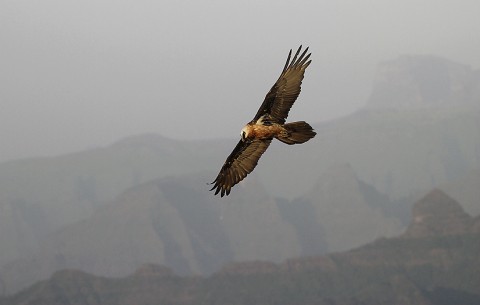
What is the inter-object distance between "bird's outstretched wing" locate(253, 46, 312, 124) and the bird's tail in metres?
1.09

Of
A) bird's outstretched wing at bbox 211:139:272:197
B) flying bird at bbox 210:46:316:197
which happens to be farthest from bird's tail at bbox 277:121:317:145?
bird's outstretched wing at bbox 211:139:272:197

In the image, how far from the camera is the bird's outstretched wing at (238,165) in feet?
73.6

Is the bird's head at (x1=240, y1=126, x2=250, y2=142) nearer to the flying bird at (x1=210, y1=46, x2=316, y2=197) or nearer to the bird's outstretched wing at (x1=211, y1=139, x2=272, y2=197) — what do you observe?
the flying bird at (x1=210, y1=46, x2=316, y2=197)

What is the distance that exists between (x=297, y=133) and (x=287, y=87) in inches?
83.1

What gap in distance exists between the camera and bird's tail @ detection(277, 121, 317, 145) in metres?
20.9

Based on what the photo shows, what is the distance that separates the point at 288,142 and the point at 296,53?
2942 mm

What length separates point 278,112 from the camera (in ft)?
72.3

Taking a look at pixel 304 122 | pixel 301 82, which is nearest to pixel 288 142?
pixel 304 122

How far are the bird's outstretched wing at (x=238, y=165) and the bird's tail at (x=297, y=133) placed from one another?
3.89 ft

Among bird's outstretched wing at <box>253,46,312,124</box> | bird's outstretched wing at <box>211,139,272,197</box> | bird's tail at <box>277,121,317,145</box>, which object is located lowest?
bird's outstretched wing at <box>211,139,272,197</box>

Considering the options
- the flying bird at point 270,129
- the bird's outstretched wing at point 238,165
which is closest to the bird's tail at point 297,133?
the flying bird at point 270,129

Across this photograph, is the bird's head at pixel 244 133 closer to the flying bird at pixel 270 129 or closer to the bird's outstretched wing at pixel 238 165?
the flying bird at pixel 270 129

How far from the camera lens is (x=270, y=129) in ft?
69.2

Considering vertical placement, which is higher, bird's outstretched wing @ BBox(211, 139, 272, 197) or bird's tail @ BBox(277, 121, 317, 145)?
bird's tail @ BBox(277, 121, 317, 145)
